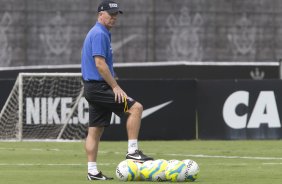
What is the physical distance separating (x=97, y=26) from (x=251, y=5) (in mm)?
24957

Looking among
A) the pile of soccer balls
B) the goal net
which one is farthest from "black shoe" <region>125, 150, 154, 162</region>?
the goal net

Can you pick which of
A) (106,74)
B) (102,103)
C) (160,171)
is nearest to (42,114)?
(102,103)

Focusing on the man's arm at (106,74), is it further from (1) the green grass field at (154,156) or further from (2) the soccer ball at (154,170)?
(1) the green grass field at (154,156)

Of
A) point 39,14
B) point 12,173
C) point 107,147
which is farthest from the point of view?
point 39,14

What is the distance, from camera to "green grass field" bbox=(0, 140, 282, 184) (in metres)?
11.5

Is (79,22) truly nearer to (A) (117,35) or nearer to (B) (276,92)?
(A) (117,35)

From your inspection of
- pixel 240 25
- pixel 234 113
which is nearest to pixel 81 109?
pixel 234 113

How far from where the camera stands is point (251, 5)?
118 ft

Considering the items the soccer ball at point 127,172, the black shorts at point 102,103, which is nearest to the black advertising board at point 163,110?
the black shorts at point 102,103

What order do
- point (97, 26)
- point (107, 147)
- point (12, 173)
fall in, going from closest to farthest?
point (97, 26), point (12, 173), point (107, 147)

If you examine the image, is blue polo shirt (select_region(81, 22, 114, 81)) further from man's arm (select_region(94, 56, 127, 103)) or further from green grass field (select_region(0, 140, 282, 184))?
green grass field (select_region(0, 140, 282, 184))

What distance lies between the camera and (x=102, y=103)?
37.9ft

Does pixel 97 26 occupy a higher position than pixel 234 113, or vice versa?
pixel 97 26

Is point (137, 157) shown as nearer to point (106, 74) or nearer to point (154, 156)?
point (106, 74)
